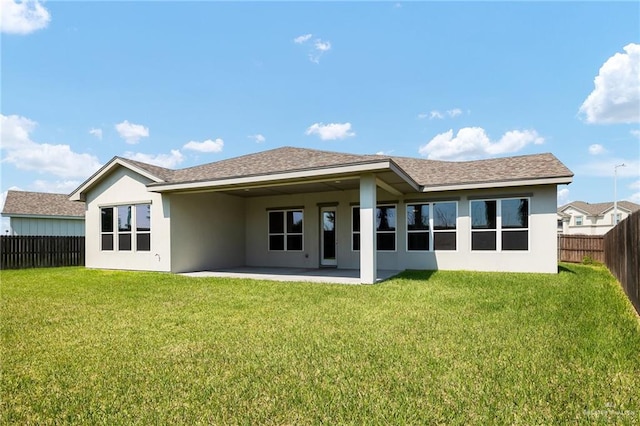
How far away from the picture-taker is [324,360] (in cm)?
409

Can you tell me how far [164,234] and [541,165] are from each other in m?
13.6

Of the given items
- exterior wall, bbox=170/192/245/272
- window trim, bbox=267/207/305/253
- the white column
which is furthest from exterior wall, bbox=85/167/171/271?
the white column

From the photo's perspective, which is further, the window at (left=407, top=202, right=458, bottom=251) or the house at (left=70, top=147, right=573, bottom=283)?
the window at (left=407, top=202, right=458, bottom=251)

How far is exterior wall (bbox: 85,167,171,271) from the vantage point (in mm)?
13078

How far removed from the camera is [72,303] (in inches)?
302

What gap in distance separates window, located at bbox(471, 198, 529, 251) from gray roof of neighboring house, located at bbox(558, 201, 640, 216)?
39838mm

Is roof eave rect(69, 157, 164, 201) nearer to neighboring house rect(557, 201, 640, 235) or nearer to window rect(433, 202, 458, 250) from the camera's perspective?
window rect(433, 202, 458, 250)

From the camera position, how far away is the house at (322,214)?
11.5 m

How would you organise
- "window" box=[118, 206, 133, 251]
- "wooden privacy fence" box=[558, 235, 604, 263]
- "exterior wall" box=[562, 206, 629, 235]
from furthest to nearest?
"exterior wall" box=[562, 206, 629, 235], "wooden privacy fence" box=[558, 235, 604, 263], "window" box=[118, 206, 133, 251]

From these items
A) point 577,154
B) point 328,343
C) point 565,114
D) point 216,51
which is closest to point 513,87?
point 565,114

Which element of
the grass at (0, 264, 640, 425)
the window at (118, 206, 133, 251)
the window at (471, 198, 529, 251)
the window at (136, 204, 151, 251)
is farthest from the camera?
the window at (118, 206, 133, 251)

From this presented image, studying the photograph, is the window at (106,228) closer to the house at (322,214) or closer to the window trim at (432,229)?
the house at (322,214)

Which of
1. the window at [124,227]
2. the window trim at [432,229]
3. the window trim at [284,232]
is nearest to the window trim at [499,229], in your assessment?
the window trim at [432,229]

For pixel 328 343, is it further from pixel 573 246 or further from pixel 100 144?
pixel 573 246
